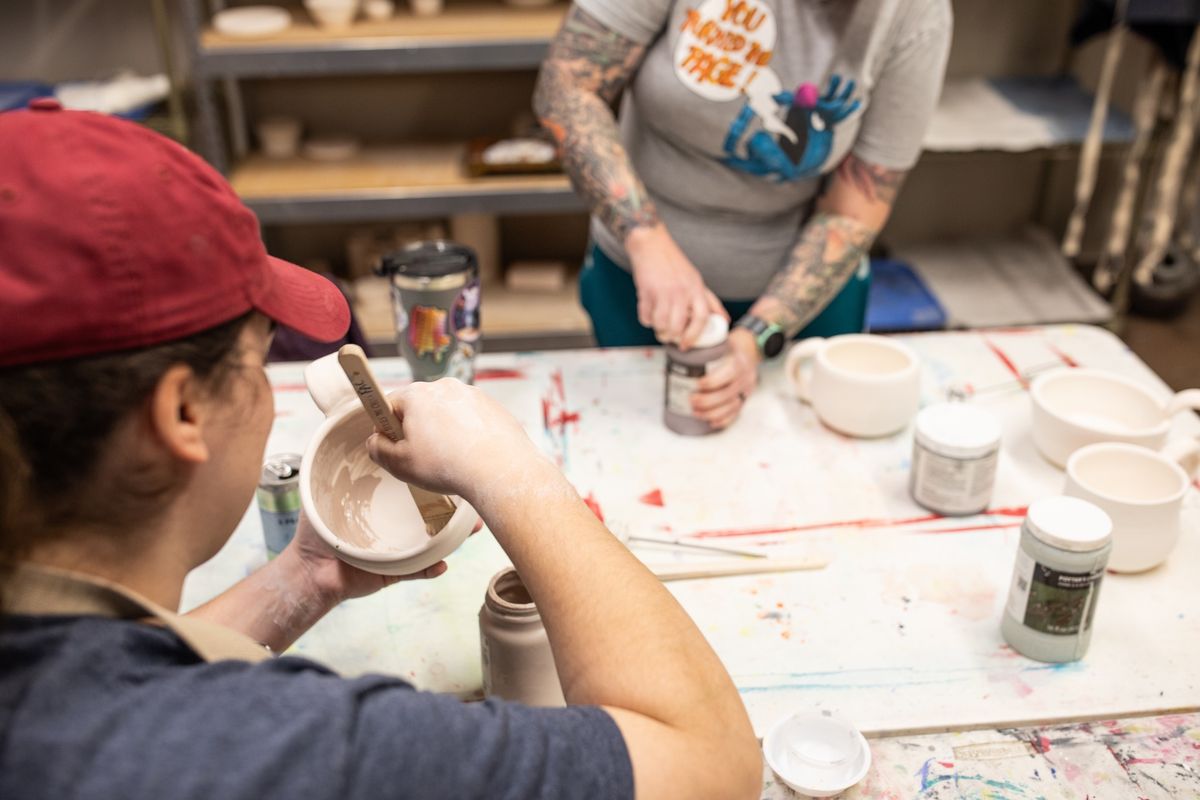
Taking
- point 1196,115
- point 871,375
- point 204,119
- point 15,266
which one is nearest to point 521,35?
point 204,119

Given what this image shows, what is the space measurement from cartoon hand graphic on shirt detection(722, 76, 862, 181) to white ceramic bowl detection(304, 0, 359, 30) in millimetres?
1411

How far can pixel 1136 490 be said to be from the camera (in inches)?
48.0

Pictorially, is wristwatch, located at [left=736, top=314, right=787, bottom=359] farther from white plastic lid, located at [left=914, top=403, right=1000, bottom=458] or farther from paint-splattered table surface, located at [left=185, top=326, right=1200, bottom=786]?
white plastic lid, located at [left=914, top=403, right=1000, bottom=458]

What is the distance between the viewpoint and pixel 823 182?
65.8 inches

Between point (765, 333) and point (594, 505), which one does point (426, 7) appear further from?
point (594, 505)

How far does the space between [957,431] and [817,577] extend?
24 cm

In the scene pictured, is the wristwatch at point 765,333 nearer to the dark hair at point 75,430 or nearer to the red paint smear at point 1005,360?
the red paint smear at point 1005,360

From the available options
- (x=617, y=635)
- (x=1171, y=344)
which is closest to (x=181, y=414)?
(x=617, y=635)

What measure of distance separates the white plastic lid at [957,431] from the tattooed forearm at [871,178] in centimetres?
46

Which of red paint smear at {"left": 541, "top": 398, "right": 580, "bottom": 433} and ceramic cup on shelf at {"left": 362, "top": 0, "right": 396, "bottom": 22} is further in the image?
ceramic cup on shelf at {"left": 362, "top": 0, "right": 396, "bottom": 22}

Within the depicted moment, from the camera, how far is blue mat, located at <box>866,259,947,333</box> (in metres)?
2.75

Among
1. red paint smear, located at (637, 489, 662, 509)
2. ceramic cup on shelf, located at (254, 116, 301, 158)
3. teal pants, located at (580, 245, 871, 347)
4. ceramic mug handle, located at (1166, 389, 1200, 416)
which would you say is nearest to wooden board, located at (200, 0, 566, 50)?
ceramic cup on shelf, located at (254, 116, 301, 158)

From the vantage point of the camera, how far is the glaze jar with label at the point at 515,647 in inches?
36.9

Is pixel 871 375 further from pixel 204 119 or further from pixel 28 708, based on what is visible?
pixel 204 119
